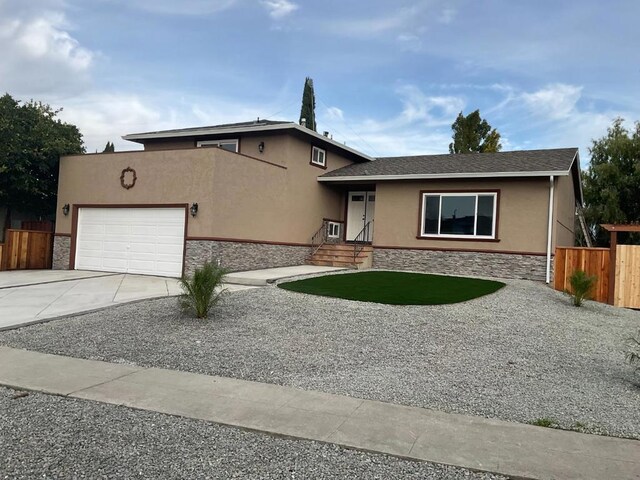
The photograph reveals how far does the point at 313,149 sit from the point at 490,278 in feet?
26.7

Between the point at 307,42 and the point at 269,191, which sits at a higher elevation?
the point at 307,42

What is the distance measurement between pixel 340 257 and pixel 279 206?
9.99 ft

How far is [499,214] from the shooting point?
16344 mm

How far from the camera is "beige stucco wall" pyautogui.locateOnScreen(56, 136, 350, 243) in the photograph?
14.6 meters

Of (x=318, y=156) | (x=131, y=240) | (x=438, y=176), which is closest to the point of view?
(x=131, y=240)

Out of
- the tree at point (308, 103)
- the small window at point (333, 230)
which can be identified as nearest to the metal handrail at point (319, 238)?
the small window at point (333, 230)

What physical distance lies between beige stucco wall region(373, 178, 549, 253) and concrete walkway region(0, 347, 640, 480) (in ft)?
40.7

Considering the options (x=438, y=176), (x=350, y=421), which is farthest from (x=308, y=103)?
(x=350, y=421)

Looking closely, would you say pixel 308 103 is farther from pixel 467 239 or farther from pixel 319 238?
pixel 467 239

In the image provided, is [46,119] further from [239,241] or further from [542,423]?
[542,423]

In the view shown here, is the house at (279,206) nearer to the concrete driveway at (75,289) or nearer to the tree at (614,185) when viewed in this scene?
the concrete driveway at (75,289)

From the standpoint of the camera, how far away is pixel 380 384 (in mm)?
5750

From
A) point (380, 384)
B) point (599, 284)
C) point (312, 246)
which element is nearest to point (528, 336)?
point (380, 384)

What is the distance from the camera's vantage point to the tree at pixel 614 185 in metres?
26.5
